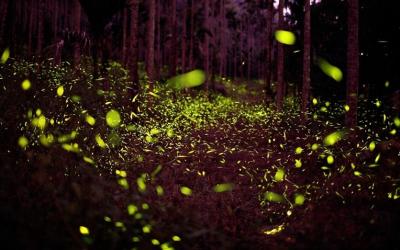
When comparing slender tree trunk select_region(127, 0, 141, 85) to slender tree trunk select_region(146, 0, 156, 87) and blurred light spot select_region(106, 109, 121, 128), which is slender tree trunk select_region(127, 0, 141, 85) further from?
blurred light spot select_region(106, 109, 121, 128)

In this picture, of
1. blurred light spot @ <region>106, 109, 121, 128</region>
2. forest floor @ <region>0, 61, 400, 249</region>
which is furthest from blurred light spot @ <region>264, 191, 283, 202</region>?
blurred light spot @ <region>106, 109, 121, 128</region>

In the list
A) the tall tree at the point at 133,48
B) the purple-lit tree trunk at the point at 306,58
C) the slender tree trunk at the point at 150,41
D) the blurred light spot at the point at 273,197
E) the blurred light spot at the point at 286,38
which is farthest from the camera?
the slender tree trunk at the point at 150,41

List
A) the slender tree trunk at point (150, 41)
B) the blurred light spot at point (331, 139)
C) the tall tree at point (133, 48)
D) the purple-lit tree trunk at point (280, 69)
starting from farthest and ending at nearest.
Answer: the purple-lit tree trunk at point (280, 69) < the slender tree trunk at point (150, 41) < the tall tree at point (133, 48) < the blurred light spot at point (331, 139)

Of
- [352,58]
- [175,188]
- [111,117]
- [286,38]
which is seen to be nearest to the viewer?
[286,38]

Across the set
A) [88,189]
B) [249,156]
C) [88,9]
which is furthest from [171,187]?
[88,9]

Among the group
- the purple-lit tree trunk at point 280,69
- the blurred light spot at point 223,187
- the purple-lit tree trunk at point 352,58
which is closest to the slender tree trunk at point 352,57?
the purple-lit tree trunk at point 352,58

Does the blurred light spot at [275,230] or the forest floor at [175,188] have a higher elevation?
the forest floor at [175,188]

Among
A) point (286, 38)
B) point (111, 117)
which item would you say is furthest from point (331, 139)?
point (111, 117)

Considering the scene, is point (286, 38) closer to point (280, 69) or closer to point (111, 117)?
point (111, 117)

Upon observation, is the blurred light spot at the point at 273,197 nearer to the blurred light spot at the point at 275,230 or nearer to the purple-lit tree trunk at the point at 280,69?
the blurred light spot at the point at 275,230
